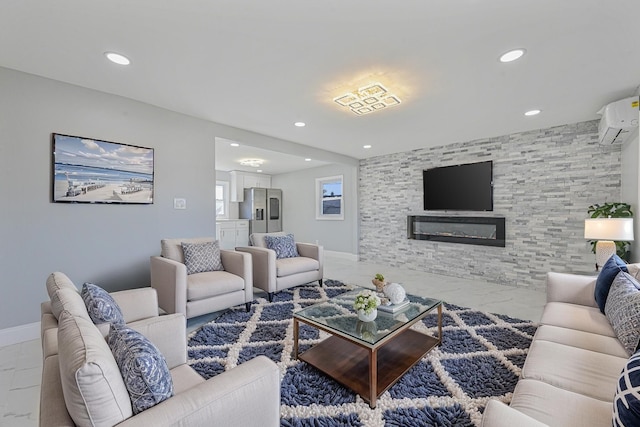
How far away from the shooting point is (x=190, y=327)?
9.04 ft

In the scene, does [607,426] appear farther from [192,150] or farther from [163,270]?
[192,150]

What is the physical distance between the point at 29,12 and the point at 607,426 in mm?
3486

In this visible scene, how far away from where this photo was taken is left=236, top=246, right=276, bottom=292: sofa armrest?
135 inches

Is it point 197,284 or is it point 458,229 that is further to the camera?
point 458,229

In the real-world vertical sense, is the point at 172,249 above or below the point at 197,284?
above

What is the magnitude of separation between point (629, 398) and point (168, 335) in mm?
1854

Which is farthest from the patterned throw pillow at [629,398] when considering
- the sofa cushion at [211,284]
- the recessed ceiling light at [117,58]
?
the recessed ceiling light at [117,58]

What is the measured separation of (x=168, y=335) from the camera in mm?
1488

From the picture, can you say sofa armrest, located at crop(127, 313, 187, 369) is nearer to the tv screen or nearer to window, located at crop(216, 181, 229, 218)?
the tv screen

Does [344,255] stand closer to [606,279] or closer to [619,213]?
[619,213]

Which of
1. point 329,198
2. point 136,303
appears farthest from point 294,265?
point 329,198

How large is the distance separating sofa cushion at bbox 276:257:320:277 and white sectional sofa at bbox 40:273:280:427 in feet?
7.35

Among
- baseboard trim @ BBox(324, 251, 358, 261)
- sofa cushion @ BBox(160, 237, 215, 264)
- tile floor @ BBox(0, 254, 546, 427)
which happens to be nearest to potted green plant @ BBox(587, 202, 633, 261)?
tile floor @ BBox(0, 254, 546, 427)

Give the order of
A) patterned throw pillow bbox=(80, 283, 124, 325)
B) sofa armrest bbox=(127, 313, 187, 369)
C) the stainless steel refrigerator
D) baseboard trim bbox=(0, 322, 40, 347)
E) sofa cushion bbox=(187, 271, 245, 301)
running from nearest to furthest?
patterned throw pillow bbox=(80, 283, 124, 325)
sofa armrest bbox=(127, 313, 187, 369)
baseboard trim bbox=(0, 322, 40, 347)
sofa cushion bbox=(187, 271, 245, 301)
the stainless steel refrigerator
